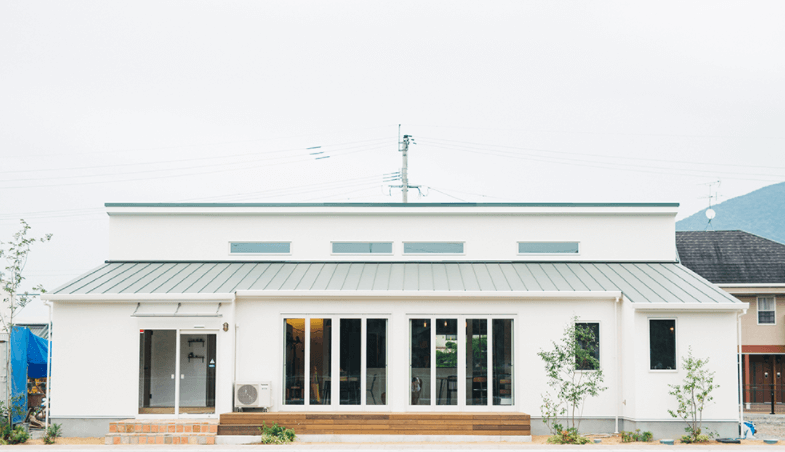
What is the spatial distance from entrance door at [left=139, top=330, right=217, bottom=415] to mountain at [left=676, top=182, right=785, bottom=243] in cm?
11217

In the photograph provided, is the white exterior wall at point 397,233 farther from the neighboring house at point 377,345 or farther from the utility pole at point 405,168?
the utility pole at point 405,168

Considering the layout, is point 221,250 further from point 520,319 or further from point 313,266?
point 520,319

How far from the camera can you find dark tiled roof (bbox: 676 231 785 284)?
1050 inches

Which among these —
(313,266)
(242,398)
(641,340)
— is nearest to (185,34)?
(313,266)

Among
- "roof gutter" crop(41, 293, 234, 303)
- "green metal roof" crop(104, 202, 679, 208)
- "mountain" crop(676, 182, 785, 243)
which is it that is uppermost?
"mountain" crop(676, 182, 785, 243)

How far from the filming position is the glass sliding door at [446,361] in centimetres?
1595

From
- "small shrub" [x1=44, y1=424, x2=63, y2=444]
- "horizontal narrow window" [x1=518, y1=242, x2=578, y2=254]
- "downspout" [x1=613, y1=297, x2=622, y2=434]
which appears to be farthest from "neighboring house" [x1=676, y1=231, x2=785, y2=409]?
"small shrub" [x1=44, y1=424, x2=63, y2=444]

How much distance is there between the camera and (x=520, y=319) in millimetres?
16141

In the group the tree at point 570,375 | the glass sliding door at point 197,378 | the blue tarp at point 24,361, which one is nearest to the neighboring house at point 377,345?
the glass sliding door at point 197,378

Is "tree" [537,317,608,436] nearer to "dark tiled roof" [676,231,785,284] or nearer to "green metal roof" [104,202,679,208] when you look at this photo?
"green metal roof" [104,202,679,208]

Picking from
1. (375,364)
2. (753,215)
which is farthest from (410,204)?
(753,215)

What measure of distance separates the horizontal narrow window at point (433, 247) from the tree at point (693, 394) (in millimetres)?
6292

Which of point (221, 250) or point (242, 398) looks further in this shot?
point (221, 250)

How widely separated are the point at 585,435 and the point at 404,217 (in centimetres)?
715
